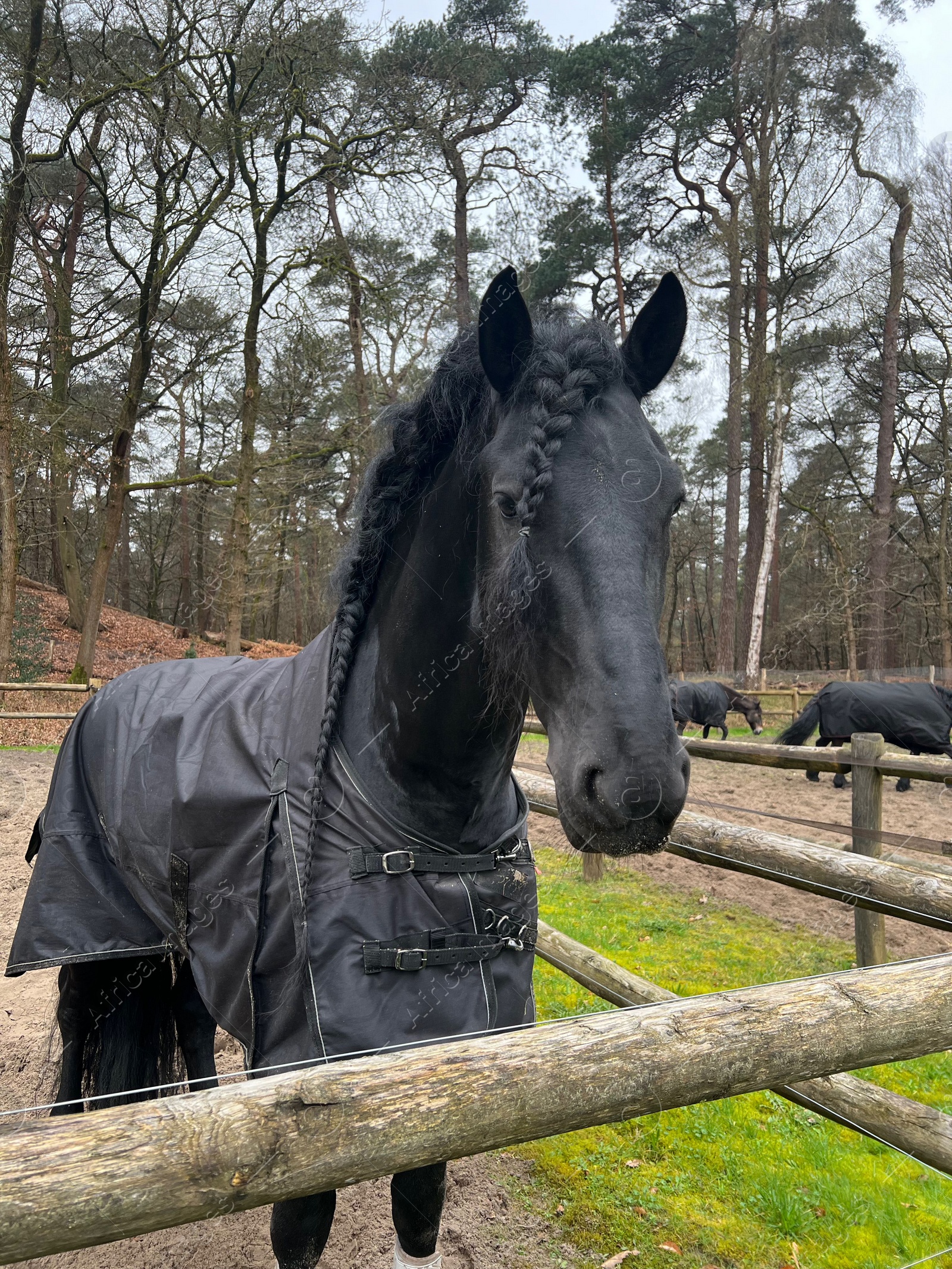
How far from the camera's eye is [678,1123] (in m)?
3.35

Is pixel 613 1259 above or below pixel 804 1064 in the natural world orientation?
below

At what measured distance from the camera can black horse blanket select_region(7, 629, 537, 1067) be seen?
160 cm

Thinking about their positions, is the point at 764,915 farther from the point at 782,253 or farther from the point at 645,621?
the point at 782,253

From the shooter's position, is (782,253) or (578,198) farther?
(782,253)

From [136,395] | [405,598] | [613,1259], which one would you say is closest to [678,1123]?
[613,1259]

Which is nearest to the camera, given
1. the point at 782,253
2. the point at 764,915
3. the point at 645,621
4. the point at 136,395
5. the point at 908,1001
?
the point at 645,621

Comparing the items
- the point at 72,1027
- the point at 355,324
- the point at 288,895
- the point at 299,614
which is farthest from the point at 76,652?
the point at 288,895

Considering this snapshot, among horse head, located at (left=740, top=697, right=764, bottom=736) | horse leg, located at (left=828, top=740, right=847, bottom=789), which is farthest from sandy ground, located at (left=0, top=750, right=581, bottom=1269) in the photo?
horse head, located at (left=740, top=697, right=764, bottom=736)

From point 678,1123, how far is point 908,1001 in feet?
7.61

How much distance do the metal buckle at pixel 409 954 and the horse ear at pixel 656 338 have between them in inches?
52.4

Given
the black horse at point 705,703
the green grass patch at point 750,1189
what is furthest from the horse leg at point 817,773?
the green grass patch at point 750,1189

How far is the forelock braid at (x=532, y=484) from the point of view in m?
1.40

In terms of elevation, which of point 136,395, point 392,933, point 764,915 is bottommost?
point 764,915

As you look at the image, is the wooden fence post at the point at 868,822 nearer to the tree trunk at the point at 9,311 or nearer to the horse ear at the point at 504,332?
the horse ear at the point at 504,332
